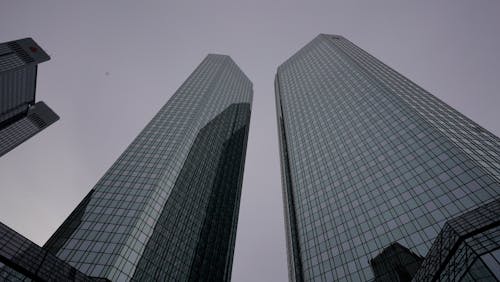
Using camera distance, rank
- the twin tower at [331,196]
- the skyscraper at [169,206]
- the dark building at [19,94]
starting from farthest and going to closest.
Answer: the dark building at [19,94] < the skyscraper at [169,206] < the twin tower at [331,196]

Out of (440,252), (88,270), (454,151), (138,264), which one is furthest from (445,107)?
(88,270)

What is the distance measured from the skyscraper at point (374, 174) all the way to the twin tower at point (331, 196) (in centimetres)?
28

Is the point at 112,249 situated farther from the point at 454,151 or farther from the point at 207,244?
the point at 454,151

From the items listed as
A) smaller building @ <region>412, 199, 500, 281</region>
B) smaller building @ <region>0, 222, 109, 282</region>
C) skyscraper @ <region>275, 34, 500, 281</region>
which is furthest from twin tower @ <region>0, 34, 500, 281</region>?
smaller building @ <region>0, 222, 109, 282</region>

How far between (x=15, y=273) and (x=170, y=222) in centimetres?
3785

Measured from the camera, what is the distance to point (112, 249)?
180 feet

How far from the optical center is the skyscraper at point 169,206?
A: 56.8m

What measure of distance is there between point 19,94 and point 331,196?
164251 mm

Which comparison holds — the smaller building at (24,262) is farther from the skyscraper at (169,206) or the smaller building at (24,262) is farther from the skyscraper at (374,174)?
the skyscraper at (374,174)

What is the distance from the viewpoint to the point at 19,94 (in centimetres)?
15488

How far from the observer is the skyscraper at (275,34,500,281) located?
167 feet

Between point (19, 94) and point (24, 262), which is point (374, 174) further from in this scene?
point (19, 94)

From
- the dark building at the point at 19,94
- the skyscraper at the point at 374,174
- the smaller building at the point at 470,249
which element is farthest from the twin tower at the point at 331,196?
the dark building at the point at 19,94

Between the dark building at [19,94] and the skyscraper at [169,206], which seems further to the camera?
the dark building at [19,94]
